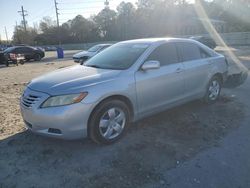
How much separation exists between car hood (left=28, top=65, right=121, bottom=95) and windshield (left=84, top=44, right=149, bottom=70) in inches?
10.3

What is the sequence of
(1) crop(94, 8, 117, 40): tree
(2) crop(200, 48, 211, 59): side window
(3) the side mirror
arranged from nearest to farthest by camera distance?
(3) the side mirror < (2) crop(200, 48, 211, 59): side window < (1) crop(94, 8, 117, 40): tree

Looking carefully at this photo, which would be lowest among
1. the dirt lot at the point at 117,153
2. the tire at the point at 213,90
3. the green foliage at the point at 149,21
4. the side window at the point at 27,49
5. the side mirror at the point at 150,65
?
the dirt lot at the point at 117,153

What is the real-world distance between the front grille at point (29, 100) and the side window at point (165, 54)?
2.04 meters

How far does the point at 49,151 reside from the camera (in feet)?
13.8

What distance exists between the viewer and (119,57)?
5070mm

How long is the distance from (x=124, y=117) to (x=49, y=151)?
1305 mm

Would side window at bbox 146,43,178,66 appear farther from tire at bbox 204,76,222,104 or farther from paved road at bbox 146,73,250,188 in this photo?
paved road at bbox 146,73,250,188

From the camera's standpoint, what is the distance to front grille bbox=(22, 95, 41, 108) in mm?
4066

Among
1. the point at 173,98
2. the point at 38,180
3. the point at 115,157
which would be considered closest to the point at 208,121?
the point at 173,98

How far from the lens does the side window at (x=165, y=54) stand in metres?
4.98

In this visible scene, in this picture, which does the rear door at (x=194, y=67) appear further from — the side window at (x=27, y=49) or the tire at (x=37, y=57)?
the tire at (x=37, y=57)

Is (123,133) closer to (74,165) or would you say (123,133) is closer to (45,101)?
(74,165)

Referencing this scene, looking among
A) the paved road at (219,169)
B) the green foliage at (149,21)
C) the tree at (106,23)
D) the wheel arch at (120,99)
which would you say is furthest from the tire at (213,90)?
the tree at (106,23)

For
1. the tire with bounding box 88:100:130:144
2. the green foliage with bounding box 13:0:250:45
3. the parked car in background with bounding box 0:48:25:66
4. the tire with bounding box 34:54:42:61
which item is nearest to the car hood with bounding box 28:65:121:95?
the tire with bounding box 88:100:130:144
